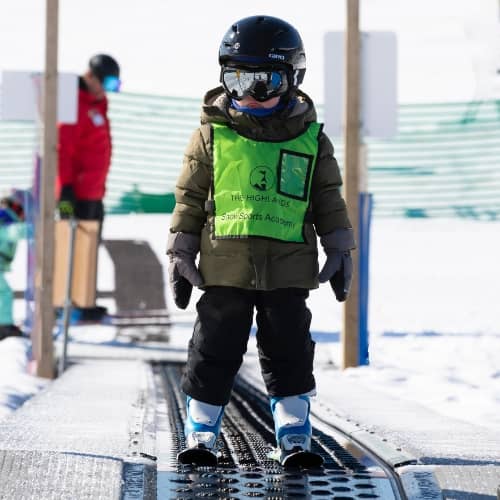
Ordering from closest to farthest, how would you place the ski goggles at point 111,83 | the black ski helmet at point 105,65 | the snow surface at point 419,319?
the snow surface at point 419,319 < the black ski helmet at point 105,65 < the ski goggles at point 111,83

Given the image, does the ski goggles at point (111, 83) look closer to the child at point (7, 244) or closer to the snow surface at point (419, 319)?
the child at point (7, 244)

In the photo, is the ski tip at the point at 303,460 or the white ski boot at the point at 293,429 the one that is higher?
the white ski boot at the point at 293,429

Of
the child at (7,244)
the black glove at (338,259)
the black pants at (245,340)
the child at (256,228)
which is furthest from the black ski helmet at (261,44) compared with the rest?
the child at (7,244)

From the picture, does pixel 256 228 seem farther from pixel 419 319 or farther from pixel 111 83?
pixel 419 319

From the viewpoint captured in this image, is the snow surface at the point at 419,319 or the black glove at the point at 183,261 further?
the snow surface at the point at 419,319

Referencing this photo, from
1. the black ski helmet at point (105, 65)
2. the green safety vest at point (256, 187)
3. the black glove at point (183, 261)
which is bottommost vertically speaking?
the black glove at point (183, 261)

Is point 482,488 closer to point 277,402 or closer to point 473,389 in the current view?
point 277,402

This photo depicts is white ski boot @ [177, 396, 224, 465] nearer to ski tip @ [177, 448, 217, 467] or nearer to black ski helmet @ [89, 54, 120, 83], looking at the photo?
ski tip @ [177, 448, 217, 467]

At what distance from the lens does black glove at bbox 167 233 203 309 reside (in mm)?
3359

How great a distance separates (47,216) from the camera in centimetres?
650

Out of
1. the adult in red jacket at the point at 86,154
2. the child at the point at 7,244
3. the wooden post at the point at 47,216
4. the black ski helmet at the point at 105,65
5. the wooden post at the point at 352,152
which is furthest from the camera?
the adult in red jacket at the point at 86,154

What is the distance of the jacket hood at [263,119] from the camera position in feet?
11.1

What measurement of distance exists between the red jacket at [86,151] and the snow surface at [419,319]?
50.8 inches

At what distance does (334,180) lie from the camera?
3455 mm
